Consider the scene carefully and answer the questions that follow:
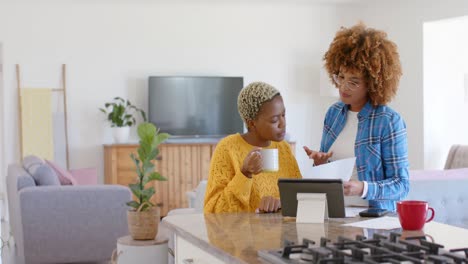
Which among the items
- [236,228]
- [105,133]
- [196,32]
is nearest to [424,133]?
[196,32]

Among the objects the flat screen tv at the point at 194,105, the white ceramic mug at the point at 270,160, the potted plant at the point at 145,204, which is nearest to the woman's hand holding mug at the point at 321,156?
the white ceramic mug at the point at 270,160

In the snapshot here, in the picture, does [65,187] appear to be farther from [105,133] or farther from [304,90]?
[304,90]

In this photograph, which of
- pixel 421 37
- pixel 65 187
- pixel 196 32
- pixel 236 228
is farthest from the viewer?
pixel 196 32

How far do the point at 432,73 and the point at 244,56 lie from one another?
7.12ft

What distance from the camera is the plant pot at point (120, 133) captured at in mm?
8047

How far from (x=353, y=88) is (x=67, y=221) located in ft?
10.3

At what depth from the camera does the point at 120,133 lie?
317 inches

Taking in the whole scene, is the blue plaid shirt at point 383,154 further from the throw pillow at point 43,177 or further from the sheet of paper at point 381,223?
the throw pillow at point 43,177

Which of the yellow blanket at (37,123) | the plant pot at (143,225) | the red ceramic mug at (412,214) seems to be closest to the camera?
the red ceramic mug at (412,214)

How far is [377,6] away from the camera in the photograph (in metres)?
8.51

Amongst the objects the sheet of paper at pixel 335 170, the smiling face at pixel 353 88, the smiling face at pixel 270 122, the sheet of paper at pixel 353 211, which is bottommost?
the sheet of paper at pixel 353 211

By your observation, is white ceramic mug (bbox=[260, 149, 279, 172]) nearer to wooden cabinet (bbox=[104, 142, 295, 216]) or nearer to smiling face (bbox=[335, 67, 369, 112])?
smiling face (bbox=[335, 67, 369, 112])

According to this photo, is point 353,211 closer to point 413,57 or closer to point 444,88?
point 413,57

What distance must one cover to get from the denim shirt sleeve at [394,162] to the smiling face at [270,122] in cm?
36
